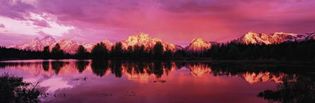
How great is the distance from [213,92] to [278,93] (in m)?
6.89

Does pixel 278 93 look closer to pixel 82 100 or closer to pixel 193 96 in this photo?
pixel 193 96

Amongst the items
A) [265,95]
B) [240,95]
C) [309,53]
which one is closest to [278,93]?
[265,95]

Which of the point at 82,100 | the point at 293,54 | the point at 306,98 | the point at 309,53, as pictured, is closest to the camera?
the point at 306,98

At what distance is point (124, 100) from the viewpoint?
29.8 m

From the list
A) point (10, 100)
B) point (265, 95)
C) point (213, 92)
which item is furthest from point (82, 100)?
point (265, 95)

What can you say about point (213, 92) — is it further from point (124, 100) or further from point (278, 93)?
point (124, 100)

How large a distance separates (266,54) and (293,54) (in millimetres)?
24250

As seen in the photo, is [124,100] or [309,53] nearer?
[124,100]

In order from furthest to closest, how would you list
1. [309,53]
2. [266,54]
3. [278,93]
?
[266,54], [309,53], [278,93]

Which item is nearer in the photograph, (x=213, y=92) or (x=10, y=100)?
(x=10, y=100)

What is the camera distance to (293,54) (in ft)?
459

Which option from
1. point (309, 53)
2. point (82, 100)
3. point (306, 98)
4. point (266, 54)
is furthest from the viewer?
point (266, 54)

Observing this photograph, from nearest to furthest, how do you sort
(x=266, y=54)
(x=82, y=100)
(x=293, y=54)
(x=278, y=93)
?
1. (x=82, y=100)
2. (x=278, y=93)
3. (x=293, y=54)
4. (x=266, y=54)

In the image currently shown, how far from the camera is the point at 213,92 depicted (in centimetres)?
3619
